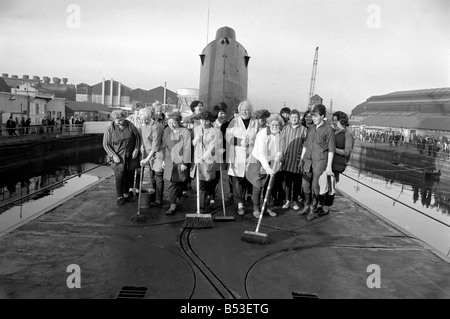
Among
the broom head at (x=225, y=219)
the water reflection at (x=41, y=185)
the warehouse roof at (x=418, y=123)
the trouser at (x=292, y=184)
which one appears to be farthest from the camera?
the warehouse roof at (x=418, y=123)

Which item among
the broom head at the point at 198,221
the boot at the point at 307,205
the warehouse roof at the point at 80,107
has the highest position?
the warehouse roof at the point at 80,107

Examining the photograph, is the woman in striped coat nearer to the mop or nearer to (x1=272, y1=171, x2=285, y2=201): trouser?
(x1=272, y1=171, x2=285, y2=201): trouser

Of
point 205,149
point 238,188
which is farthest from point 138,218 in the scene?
point 238,188

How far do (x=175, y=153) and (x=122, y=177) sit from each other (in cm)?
144

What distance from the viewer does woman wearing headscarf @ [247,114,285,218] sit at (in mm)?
6262

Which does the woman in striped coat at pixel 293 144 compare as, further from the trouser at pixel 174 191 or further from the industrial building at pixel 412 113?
the industrial building at pixel 412 113

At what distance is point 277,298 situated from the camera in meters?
3.56

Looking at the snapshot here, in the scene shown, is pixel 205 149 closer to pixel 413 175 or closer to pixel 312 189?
pixel 312 189

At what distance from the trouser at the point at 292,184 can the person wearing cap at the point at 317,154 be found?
1.78 ft

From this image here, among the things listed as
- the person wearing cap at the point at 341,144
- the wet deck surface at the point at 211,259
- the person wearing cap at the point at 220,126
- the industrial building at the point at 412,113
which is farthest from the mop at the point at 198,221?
the industrial building at the point at 412,113

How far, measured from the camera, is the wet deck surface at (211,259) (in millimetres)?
3717

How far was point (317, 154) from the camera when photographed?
644 centimetres
